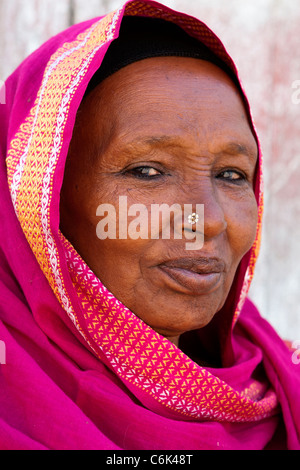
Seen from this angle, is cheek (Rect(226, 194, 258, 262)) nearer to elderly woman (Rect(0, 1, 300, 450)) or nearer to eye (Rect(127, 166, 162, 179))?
elderly woman (Rect(0, 1, 300, 450))

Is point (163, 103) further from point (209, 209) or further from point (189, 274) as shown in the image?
point (189, 274)

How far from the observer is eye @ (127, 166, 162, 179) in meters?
1.69

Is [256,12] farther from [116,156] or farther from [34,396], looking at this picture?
[34,396]

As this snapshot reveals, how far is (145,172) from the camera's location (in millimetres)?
1700

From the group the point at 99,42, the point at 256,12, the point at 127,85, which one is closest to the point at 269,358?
the point at 127,85

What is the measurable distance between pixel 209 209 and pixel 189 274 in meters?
0.19

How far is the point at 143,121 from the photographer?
1.68m

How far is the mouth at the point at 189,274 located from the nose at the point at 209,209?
0.08m

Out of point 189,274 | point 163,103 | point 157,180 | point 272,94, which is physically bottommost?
point 189,274

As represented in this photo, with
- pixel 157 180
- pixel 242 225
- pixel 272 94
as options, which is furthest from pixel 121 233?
pixel 272 94

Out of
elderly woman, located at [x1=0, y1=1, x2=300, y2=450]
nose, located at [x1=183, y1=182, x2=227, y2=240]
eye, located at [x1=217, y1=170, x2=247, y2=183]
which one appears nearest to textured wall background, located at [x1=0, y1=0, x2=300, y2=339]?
elderly woman, located at [x1=0, y1=1, x2=300, y2=450]

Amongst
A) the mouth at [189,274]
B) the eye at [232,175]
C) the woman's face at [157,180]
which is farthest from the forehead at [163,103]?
the mouth at [189,274]

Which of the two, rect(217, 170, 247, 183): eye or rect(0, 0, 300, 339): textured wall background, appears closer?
rect(217, 170, 247, 183): eye
